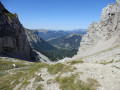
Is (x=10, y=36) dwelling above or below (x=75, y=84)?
above

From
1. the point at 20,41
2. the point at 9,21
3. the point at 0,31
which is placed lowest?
the point at 20,41

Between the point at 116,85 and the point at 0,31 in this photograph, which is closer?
the point at 116,85

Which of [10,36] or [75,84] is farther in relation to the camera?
[10,36]

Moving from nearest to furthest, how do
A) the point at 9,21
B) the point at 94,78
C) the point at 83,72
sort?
1. the point at 94,78
2. the point at 83,72
3. the point at 9,21

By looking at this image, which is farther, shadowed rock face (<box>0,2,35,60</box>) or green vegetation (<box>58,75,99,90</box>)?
shadowed rock face (<box>0,2,35,60</box>)

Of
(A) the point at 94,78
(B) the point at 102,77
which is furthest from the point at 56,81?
(B) the point at 102,77

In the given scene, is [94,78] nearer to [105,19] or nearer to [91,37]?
[105,19]

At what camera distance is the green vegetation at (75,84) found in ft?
49.3

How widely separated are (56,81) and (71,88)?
133 inches

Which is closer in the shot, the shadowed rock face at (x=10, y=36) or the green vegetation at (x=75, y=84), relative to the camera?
the green vegetation at (x=75, y=84)

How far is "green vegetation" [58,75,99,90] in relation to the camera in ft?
49.3

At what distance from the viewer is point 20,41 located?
93.7m

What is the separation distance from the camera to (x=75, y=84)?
15867 mm

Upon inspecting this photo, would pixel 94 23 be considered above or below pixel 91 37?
above
